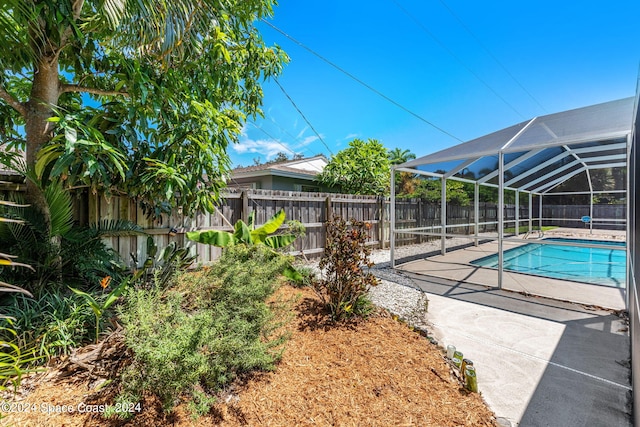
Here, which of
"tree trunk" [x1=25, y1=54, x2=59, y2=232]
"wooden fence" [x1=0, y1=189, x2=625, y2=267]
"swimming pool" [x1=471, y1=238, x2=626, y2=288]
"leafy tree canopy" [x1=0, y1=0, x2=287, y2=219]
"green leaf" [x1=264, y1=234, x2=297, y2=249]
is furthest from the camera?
"swimming pool" [x1=471, y1=238, x2=626, y2=288]

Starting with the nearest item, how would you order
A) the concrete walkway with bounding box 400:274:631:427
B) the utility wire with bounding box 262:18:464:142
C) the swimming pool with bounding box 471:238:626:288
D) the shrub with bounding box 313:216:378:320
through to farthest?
the concrete walkway with bounding box 400:274:631:427
the shrub with bounding box 313:216:378:320
the swimming pool with bounding box 471:238:626:288
the utility wire with bounding box 262:18:464:142

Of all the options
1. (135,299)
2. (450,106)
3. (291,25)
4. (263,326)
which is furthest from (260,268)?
(450,106)

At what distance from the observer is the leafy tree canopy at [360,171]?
11375 millimetres

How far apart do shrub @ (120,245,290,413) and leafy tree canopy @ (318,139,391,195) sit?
8.49 meters

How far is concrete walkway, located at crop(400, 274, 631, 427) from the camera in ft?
7.59

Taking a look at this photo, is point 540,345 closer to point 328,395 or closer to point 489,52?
point 328,395

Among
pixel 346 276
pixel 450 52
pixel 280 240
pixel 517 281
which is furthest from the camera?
pixel 450 52

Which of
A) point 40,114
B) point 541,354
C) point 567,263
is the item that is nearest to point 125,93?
point 40,114

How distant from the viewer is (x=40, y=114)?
312cm

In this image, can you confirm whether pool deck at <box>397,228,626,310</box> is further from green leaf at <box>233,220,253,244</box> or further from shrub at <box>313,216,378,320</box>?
green leaf at <box>233,220,253,244</box>

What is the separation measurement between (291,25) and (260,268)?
8.82 m

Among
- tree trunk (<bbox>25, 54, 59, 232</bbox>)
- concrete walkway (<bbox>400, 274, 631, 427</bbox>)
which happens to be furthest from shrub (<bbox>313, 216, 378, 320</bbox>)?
tree trunk (<bbox>25, 54, 59, 232</bbox>)

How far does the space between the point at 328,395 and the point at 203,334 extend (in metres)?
1.15

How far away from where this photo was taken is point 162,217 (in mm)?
5070
